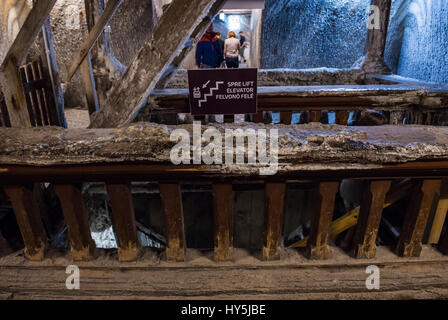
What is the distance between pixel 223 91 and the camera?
2311 millimetres

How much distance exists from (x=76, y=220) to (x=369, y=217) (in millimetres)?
1275

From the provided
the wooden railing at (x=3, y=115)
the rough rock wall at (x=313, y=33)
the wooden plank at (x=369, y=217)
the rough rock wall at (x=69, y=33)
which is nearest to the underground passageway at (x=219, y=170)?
the wooden plank at (x=369, y=217)

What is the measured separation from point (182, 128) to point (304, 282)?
0.86 meters

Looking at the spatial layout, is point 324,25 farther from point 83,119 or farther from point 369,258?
point 369,258

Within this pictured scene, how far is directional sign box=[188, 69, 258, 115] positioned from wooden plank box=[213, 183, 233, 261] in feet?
4.03

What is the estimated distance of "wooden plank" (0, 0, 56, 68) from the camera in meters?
2.01

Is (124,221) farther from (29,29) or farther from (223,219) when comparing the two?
(29,29)

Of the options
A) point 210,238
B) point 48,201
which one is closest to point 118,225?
point 48,201

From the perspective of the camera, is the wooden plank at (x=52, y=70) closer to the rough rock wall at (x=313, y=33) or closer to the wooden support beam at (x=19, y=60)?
the wooden support beam at (x=19, y=60)

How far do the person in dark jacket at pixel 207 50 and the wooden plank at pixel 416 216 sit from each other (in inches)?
213

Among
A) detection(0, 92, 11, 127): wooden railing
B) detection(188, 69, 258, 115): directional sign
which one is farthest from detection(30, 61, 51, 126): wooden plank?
detection(188, 69, 258, 115): directional sign

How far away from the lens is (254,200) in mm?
3129

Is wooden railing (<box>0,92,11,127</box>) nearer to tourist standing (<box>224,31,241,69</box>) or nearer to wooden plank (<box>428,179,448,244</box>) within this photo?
wooden plank (<box>428,179,448,244</box>)

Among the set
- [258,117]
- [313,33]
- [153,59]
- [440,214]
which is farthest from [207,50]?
[440,214]
